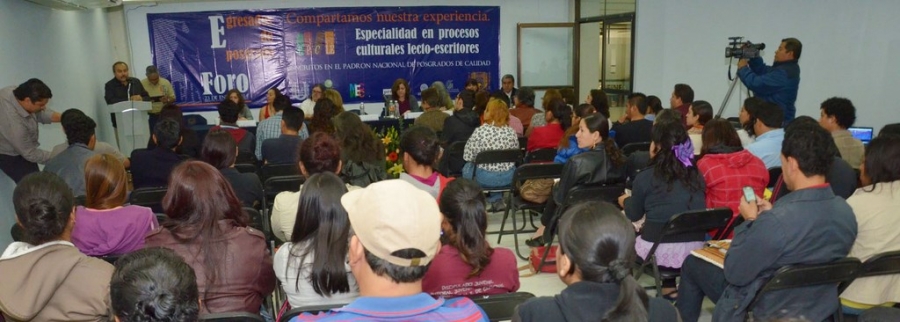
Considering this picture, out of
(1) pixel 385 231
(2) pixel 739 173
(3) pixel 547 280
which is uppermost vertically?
(1) pixel 385 231

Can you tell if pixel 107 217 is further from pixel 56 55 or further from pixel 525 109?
pixel 56 55

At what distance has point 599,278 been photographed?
1502 millimetres

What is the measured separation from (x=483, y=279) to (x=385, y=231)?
3.24 ft

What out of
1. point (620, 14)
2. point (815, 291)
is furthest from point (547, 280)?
point (620, 14)

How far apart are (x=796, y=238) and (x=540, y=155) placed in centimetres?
274

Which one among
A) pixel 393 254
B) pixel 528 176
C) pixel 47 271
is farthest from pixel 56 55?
pixel 393 254

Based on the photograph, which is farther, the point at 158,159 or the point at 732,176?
the point at 158,159

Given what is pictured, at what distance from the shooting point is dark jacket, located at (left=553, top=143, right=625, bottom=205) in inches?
147

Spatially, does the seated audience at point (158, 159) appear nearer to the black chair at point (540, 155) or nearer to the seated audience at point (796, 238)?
the black chair at point (540, 155)

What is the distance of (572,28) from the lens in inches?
378

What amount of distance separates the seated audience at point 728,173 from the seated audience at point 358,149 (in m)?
1.95

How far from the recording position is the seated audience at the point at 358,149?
4.03 metres

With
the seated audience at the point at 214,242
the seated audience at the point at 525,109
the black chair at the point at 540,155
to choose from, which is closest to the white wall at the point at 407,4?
the seated audience at the point at 525,109

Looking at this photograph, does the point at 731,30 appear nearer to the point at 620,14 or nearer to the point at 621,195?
the point at 620,14
